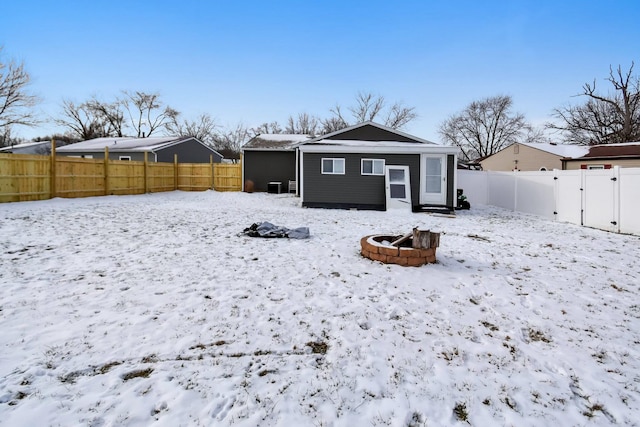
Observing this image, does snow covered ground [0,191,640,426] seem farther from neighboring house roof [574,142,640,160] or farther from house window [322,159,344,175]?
neighboring house roof [574,142,640,160]

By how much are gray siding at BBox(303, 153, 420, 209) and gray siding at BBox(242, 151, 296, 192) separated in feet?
23.1

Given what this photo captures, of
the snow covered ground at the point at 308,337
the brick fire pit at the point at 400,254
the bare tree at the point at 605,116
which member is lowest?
the snow covered ground at the point at 308,337

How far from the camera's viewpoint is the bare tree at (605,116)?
27469mm

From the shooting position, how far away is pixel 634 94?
2780 cm

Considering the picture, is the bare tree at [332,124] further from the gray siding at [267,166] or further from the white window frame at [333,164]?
the white window frame at [333,164]

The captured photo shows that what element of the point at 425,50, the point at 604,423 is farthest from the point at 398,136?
the point at 604,423

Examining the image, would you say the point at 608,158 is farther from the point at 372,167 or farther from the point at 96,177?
the point at 96,177

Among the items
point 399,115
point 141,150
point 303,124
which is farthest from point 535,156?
point 303,124

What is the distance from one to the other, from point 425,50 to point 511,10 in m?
6.12

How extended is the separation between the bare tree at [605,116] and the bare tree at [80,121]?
51.7 m

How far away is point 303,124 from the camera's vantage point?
44.0 metres

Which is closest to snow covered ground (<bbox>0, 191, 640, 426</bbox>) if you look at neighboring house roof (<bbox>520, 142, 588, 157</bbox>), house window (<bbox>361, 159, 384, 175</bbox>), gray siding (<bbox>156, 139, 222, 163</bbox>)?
house window (<bbox>361, 159, 384, 175</bbox>)

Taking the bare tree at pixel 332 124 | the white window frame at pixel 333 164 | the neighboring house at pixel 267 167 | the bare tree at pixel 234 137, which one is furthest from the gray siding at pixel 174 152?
the bare tree at pixel 234 137

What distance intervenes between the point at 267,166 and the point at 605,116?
33.9 m
